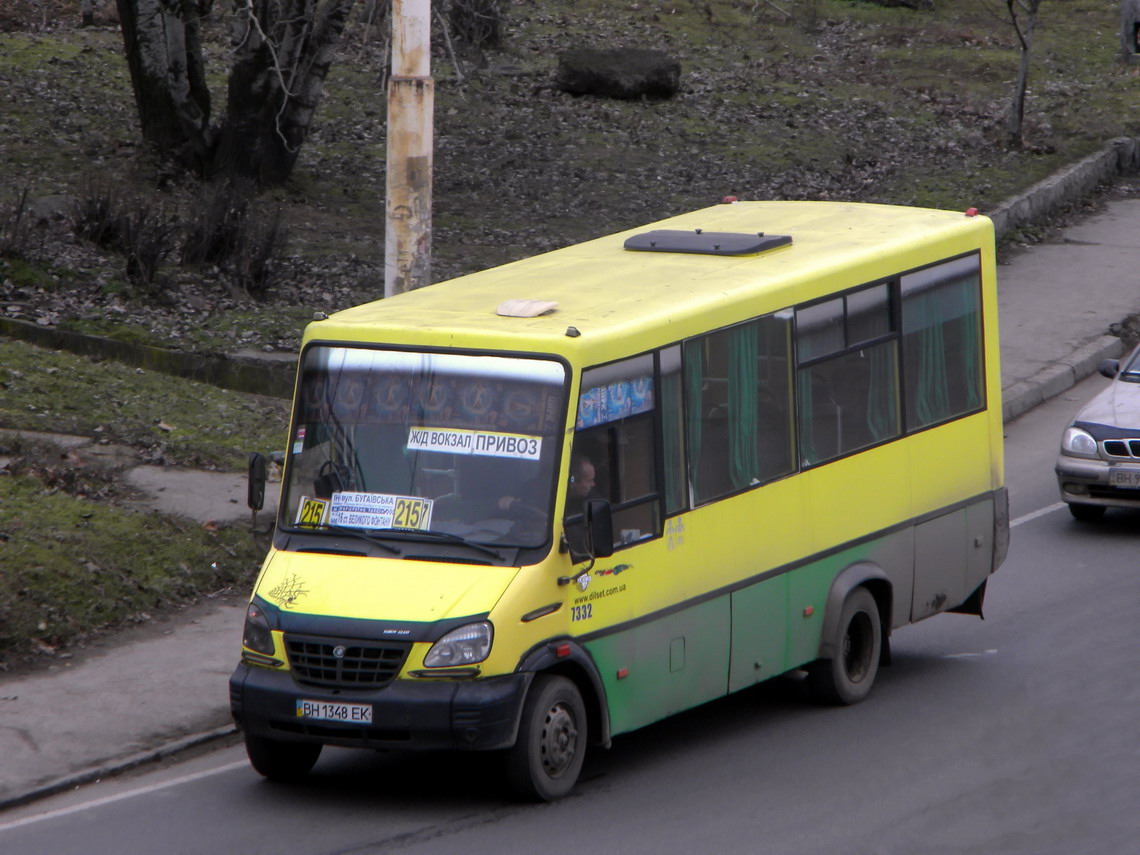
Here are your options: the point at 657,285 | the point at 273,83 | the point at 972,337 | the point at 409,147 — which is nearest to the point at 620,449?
the point at 657,285

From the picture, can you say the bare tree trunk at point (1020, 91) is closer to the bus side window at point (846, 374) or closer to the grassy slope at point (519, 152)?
the grassy slope at point (519, 152)

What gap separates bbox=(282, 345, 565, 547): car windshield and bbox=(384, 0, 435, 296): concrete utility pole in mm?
3613

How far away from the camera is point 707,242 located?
9734mm

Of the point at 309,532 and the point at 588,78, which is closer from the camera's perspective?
the point at 309,532

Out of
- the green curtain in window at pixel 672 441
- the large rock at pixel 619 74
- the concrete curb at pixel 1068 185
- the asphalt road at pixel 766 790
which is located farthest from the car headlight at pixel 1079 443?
the large rock at pixel 619 74

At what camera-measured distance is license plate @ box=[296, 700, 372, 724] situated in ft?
24.5

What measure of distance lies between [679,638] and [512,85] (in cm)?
2186

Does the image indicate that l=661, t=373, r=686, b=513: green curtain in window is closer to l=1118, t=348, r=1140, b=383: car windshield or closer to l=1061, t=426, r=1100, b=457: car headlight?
l=1061, t=426, r=1100, b=457: car headlight

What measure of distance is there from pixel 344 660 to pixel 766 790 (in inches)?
87.7

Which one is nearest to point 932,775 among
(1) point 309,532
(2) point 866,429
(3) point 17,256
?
(2) point 866,429

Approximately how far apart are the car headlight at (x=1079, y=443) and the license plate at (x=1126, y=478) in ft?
0.84

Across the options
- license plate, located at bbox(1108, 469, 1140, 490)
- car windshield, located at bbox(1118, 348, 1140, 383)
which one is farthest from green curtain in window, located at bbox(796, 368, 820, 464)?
car windshield, located at bbox(1118, 348, 1140, 383)

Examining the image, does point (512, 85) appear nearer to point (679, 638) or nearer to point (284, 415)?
point (284, 415)

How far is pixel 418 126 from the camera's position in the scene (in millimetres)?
11633
